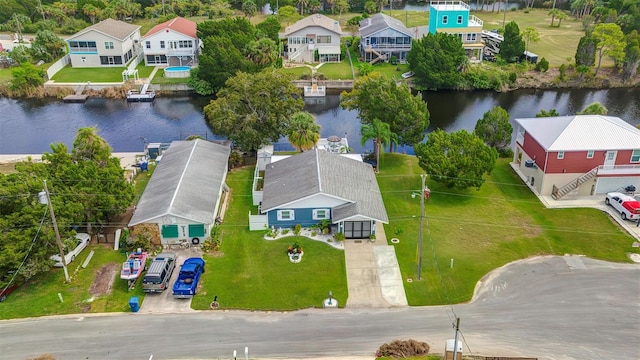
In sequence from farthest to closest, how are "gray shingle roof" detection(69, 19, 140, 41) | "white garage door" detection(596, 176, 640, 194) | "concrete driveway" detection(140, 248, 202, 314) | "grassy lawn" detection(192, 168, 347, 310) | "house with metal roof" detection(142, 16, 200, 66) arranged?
"house with metal roof" detection(142, 16, 200, 66)
"gray shingle roof" detection(69, 19, 140, 41)
"white garage door" detection(596, 176, 640, 194)
"grassy lawn" detection(192, 168, 347, 310)
"concrete driveway" detection(140, 248, 202, 314)

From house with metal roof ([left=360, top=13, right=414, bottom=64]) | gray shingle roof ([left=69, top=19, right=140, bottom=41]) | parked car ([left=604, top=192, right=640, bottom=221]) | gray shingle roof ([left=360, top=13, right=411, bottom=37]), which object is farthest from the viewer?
gray shingle roof ([left=360, top=13, right=411, bottom=37])

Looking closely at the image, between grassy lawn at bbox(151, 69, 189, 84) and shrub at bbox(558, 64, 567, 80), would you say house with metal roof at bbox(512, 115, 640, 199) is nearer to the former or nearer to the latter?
shrub at bbox(558, 64, 567, 80)

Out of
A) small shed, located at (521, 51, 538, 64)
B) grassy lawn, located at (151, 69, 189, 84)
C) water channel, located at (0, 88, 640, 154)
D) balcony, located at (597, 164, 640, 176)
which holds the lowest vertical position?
water channel, located at (0, 88, 640, 154)

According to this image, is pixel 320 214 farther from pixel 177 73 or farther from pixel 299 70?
pixel 177 73

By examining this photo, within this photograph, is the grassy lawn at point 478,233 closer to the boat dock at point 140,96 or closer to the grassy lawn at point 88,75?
the boat dock at point 140,96

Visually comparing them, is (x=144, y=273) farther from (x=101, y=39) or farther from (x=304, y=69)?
(x=101, y=39)

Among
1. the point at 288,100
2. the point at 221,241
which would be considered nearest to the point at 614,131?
the point at 288,100

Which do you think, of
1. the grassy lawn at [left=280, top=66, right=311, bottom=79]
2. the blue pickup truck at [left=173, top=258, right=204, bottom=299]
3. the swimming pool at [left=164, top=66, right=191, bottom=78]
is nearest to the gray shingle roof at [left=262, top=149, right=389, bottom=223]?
the blue pickup truck at [left=173, top=258, right=204, bottom=299]

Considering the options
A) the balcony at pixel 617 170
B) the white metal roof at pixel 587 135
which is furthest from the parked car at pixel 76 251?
the balcony at pixel 617 170
